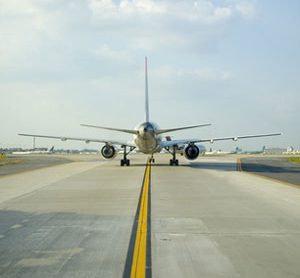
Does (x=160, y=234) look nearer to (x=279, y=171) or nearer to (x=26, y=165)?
(x=279, y=171)

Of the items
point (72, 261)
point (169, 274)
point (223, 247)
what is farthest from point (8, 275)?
point (223, 247)

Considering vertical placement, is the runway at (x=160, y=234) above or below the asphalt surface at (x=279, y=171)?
below

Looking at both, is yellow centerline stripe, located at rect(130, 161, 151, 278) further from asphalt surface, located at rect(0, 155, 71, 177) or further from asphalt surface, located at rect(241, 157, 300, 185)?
asphalt surface, located at rect(0, 155, 71, 177)

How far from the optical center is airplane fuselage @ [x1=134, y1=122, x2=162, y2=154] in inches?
1348

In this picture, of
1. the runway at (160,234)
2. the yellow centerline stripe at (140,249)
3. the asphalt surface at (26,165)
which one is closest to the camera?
the yellow centerline stripe at (140,249)

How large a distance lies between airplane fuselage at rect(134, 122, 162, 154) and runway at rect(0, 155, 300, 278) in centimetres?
1830

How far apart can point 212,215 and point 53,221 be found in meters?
3.91

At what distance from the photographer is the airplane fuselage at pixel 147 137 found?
3425 cm

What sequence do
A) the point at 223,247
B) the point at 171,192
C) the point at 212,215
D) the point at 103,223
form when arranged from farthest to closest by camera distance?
the point at 171,192
the point at 212,215
the point at 103,223
the point at 223,247

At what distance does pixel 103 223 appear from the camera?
1025cm

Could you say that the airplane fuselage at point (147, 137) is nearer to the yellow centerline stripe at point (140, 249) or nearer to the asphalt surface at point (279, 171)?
the asphalt surface at point (279, 171)

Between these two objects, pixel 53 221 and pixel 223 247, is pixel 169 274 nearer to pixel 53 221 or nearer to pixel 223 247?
A: pixel 223 247

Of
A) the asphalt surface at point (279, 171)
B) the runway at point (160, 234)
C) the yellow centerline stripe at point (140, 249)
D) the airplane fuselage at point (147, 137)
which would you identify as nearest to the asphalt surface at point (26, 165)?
the airplane fuselage at point (147, 137)

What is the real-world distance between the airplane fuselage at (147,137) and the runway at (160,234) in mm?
18302
